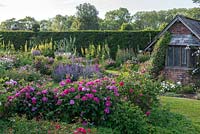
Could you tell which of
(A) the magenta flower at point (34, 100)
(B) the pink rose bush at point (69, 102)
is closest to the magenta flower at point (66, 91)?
(B) the pink rose bush at point (69, 102)

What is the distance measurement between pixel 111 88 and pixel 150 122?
1173 millimetres

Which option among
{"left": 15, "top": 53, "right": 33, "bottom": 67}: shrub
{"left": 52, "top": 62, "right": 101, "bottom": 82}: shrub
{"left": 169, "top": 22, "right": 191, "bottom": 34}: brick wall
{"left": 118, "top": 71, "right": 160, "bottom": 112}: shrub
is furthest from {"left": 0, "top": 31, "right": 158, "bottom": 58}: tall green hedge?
{"left": 118, "top": 71, "right": 160, "bottom": 112}: shrub

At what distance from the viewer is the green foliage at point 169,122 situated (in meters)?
7.32

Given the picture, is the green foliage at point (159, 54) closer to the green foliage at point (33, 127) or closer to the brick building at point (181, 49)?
the brick building at point (181, 49)

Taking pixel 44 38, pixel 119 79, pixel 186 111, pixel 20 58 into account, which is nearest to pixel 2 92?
pixel 119 79

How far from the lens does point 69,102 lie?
6691mm

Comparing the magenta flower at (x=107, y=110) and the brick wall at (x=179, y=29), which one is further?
the brick wall at (x=179, y=29)

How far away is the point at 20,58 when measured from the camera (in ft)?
56.6

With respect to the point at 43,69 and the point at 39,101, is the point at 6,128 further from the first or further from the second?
the point at 43,69

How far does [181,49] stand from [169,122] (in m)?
9.44

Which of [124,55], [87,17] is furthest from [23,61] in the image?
[87,17]

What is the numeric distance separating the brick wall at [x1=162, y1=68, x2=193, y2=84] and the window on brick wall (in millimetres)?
276

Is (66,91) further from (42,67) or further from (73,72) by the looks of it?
(42,67)

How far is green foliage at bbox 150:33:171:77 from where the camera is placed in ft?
55.6
